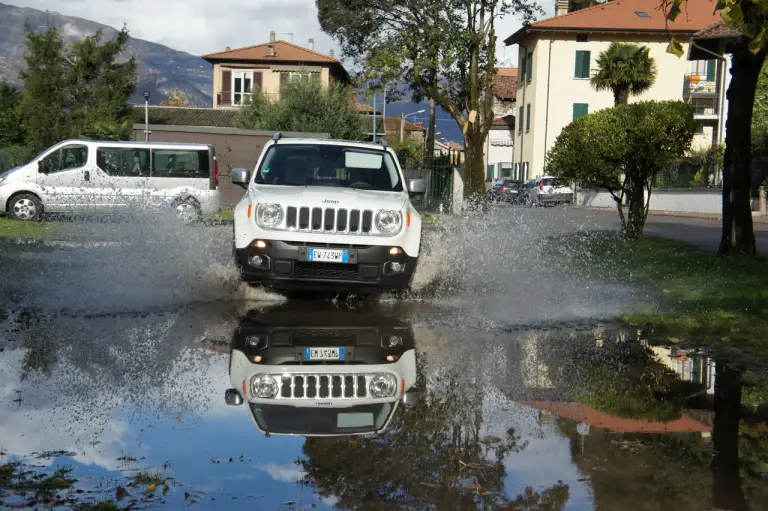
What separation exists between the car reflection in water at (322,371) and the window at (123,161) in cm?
1725

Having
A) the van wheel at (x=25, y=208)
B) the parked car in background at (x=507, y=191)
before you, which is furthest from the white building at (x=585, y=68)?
the van wheel at (x=25, y=208)

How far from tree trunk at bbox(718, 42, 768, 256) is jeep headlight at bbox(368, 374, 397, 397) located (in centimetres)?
899

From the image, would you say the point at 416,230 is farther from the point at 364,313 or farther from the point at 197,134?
the point at 197,134

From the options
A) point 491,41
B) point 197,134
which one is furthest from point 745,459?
point 491,41

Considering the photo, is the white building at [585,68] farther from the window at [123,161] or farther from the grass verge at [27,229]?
the grass verge at [27,229]

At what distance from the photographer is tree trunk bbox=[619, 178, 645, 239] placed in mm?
18422

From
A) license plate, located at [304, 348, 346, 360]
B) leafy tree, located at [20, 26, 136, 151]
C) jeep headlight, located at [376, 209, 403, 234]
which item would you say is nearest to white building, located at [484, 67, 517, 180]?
leafy tree, located at [20, 26, 136, 151]

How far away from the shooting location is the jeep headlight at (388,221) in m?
9.67

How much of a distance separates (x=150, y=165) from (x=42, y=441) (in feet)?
70.9

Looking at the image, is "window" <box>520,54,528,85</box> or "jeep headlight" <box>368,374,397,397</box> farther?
"window" <box>520,54,528,85</box>

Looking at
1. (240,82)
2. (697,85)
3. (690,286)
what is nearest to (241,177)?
(690,286)

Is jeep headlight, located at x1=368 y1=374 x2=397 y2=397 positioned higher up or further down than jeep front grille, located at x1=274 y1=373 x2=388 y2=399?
further down

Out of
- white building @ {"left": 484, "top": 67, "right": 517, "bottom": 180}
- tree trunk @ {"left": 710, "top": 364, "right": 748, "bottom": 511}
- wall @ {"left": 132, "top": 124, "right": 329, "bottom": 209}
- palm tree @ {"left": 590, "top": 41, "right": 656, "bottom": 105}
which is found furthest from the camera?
white building @ {"left": 484, "top": 67, "right": 517, "bottom": 180}

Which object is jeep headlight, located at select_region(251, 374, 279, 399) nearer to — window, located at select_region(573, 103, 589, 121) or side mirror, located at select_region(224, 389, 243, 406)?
side mirror, located at select_region(224, 389, 243, 406)
